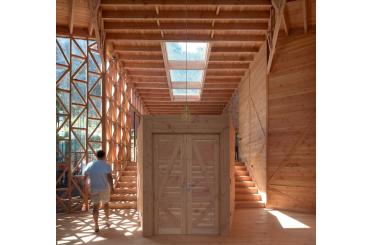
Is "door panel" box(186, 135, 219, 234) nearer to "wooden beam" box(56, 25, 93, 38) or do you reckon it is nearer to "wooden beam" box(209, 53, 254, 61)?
"wooden beam" box(56, 25, 93, 38)

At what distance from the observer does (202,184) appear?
5.45 m

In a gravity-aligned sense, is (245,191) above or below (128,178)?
below

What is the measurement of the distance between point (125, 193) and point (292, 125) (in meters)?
5.01

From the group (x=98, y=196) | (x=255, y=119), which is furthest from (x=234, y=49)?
(x=98, y=196)

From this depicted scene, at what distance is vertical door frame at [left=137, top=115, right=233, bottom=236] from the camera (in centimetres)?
538

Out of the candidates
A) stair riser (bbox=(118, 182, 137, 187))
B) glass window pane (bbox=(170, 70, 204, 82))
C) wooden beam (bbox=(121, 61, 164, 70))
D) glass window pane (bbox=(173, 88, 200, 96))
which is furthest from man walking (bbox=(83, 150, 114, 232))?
glass window pane (bbox=(173, 88, 200, 96))

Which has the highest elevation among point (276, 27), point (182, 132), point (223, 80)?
point (276, 27)

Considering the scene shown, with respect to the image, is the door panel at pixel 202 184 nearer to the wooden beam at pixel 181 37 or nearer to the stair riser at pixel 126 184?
the stair riser at pixel 126 184

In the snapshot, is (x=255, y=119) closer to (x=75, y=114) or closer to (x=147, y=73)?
(x=147, y=73)

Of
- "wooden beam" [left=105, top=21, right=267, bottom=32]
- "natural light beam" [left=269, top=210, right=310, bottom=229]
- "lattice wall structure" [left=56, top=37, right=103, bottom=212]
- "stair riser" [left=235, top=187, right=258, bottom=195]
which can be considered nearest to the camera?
"natural light beam" [left=269, top=210, right=310, bottom=229]

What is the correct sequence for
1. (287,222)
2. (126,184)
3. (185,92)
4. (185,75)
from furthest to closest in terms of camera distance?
(185,92) < (185,75) < (126,184) < (287,222)

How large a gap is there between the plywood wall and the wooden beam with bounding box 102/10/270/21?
1262 millimetres

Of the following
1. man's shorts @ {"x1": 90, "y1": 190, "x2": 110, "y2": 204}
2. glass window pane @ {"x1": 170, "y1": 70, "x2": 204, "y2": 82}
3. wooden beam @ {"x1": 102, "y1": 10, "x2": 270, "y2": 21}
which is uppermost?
wooden beam @ {"x1": 102, "y1": 10, "x2": 270, "y2": 21}
